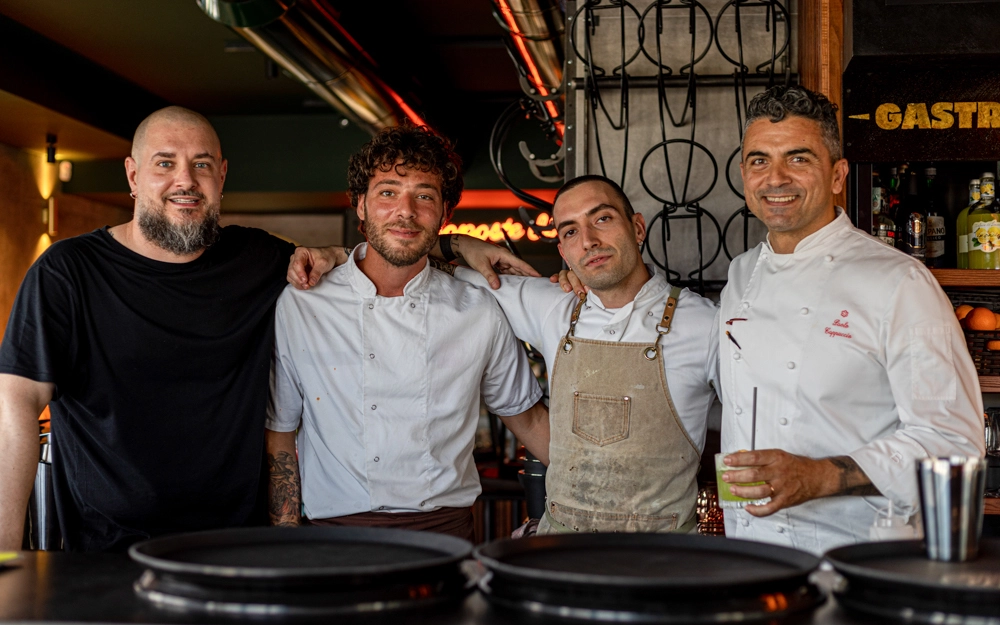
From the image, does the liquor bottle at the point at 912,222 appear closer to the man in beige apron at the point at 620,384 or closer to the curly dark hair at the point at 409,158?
the man in beige apron at the point at 620,384

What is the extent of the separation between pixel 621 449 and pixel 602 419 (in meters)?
0.08

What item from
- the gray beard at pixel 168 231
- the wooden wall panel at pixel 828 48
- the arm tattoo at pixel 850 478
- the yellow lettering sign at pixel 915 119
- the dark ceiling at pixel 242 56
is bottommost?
the arm tattoo at pixel 850 478

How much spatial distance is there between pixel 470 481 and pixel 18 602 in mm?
1304

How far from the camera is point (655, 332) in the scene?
209cm

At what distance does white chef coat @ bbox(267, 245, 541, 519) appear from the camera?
2.13 m

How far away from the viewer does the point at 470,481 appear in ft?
7.31

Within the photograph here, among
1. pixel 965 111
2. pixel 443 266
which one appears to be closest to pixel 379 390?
pixel 443 266

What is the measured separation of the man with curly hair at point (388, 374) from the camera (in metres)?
2.13

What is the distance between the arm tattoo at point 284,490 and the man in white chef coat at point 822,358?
3.33ft

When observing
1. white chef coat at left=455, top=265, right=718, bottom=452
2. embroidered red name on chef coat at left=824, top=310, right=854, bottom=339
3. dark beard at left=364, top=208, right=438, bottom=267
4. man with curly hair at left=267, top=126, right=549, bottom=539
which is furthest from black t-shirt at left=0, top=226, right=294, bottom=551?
embroidered red name on chef coat at left=824, top=310, right=854, bottom=339

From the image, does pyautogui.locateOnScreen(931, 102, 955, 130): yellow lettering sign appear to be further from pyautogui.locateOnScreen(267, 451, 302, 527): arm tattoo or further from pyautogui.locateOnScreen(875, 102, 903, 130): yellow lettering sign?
pyautogui.locateOnScreen(267, 451, 302, 527): arm tattoo

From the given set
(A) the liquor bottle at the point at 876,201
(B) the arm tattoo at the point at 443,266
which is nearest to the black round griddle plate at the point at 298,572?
(B) the arm tattoo at the point at 443,266

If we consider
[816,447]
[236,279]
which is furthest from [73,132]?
[816,447]

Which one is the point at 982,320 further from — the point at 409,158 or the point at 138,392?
the point at 138,392
